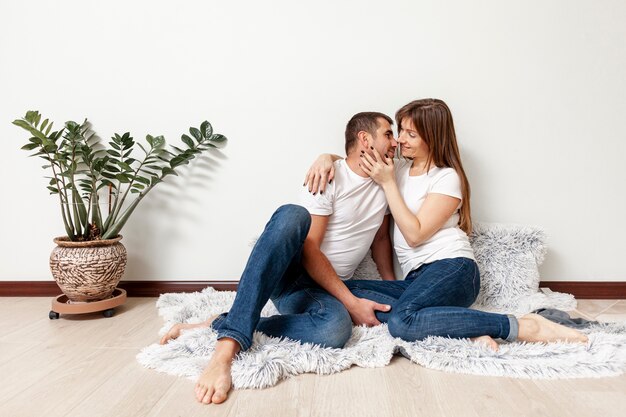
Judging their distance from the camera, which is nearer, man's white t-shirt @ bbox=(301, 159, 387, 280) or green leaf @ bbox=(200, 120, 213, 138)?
man's white t-shirt @ bbox=(301, 159, 387, 280)

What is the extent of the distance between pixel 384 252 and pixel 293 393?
972 millimetres

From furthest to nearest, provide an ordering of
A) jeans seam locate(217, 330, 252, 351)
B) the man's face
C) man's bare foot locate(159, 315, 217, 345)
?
the man's face
man's bare foot locate(159, 315, 217, 345)
jeans seam locate(217, 330, 252, 351)

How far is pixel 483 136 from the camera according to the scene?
2.18m

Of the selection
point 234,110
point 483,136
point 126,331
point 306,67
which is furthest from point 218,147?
point 483,136

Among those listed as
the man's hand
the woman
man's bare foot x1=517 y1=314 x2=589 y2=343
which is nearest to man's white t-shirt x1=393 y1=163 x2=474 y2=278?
the woman

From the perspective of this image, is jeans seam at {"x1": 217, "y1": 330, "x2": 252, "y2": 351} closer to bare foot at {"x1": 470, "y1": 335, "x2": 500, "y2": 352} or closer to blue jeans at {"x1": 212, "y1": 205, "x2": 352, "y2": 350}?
blue jeans at {"x1": 212, "y1": 205, "x2": 352, "y2": 350}

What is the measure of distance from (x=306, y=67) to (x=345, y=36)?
22cm

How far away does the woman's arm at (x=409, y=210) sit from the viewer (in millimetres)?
1715

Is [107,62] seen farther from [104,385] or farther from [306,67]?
[104,385]

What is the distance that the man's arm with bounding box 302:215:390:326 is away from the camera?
5.41 feet

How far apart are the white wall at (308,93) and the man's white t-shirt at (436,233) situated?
1.43 feet

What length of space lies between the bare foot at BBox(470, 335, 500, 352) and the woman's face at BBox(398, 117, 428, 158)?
2.33 ft

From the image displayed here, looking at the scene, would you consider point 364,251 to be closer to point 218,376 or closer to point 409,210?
point 409,210

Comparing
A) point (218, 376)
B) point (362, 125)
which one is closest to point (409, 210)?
point (362, 125)
